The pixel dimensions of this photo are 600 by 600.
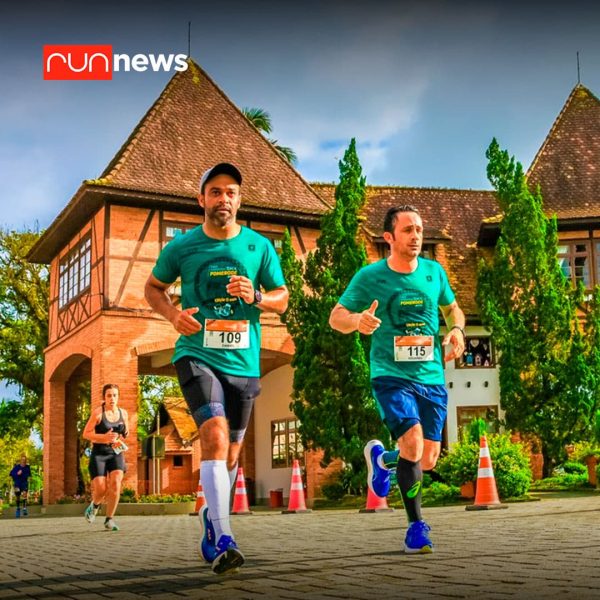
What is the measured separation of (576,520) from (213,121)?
22.0 meters

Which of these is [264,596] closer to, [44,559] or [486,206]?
[44,559]

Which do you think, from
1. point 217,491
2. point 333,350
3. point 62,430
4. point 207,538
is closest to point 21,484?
point 62,430

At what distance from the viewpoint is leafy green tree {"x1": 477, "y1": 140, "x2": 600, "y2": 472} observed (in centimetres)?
2398

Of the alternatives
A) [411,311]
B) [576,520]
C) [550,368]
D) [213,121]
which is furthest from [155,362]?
[411,311]

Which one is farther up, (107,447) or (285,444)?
(107,447)

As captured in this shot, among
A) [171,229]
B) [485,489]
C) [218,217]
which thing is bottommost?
[485,489]

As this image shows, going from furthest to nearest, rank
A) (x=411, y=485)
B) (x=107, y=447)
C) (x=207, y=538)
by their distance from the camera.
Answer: (x=107, y=447)
(x=411, y=485)
(x=207, y=538)

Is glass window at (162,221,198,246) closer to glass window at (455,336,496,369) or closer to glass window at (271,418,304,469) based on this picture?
glass window at (271,418,304,469)

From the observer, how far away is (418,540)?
6500mm

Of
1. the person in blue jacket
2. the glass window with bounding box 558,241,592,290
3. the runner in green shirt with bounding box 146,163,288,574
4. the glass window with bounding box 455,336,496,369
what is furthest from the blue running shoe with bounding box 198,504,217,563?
the glass window with bounding box 558,241,592,290

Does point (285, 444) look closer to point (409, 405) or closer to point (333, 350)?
point (333, 350)

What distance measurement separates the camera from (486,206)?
34.5 metres

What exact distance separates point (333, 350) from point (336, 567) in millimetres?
16698

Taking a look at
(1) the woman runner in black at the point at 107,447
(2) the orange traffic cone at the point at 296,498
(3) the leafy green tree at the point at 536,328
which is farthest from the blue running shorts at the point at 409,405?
(3) the leafy green tree at the point at 536,328
